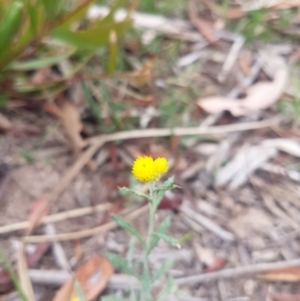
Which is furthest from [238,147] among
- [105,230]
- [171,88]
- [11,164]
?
[11,164]

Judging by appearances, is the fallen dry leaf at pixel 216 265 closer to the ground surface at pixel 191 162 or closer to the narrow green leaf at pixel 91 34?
the ground surface at pixel 191 162

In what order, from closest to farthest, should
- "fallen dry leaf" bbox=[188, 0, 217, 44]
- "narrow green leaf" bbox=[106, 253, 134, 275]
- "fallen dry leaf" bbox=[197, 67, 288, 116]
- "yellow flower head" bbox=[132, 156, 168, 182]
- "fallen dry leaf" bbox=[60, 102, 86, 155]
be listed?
"yellow flower head" bbox=[132, 156, 168, 182], "narrow green leaf" bbox=[106, 253, 134, 275], "fallen dry leaf" bbox=[60, 102, 86, 155], "fallen dry leaf" bbox=[197, 67, 288, 116], "fallen dry leaf" bbox=[188, 0, 217, 44]

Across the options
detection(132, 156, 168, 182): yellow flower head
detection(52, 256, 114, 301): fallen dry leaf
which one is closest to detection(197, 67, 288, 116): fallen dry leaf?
detection(52, 256, 114, 301): fallen dry leaf

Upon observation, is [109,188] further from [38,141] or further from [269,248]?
[269,248]

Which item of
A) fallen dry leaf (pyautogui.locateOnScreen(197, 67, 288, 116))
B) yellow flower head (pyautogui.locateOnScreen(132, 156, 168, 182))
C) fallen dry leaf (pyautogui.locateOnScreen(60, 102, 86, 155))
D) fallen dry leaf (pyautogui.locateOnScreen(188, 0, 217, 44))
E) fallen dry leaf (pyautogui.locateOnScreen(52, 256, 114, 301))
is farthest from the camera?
fallen dry leaf (pyautogui.locateOnScreen(188, 0, 217, 44))

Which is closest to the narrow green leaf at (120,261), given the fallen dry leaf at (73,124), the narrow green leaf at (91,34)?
the fallen dry leaf at (73,124)

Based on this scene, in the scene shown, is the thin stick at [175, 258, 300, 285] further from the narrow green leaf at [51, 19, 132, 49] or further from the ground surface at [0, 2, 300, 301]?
the narrow green leaf at [51, 19, 132, 49]
